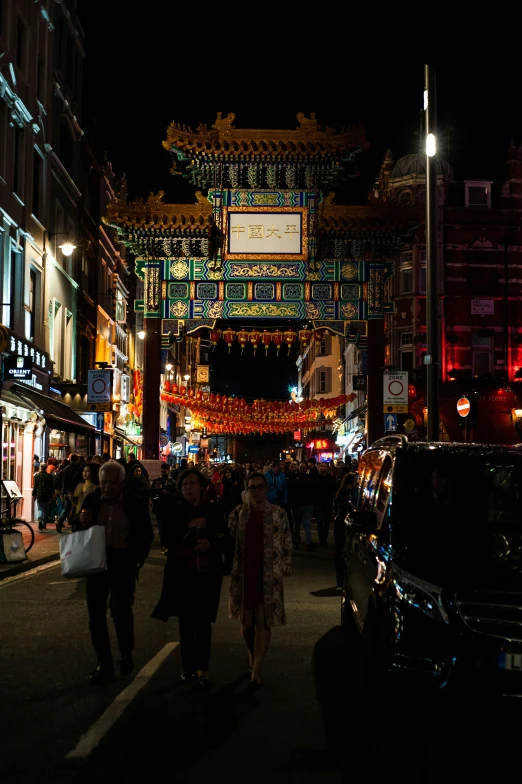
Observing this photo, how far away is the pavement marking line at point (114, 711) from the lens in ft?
19.3

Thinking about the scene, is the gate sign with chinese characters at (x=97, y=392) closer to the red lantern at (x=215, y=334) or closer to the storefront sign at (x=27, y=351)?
the storefront sign at (x=27, y=351)

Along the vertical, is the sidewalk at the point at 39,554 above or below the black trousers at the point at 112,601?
below

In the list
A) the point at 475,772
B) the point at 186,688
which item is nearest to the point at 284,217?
the point at 186,688

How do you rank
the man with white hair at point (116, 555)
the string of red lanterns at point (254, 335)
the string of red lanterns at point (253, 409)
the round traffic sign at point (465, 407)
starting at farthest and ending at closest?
the string of red lanterns at point (253, 409) → the string of red lanterns at point (254, 335) → the round traffic sign at point (465, 407) → the man with white hair at point (116, 555)

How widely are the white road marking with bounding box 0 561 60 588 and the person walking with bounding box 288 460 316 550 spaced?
5.64 meters

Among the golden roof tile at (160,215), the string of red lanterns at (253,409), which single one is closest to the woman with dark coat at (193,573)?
the golden roof tile at (160,215)

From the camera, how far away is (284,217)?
29.1m

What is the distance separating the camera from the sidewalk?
15861 mm

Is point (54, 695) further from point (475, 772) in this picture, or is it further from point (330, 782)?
point (475, 772)

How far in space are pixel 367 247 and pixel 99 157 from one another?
19.3 meters

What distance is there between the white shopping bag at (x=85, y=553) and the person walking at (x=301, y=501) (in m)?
13.2

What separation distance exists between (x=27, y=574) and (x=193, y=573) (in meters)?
9.04

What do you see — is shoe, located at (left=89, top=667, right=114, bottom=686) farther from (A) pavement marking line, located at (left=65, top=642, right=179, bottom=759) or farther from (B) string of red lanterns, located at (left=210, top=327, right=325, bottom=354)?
(B) string of red lanterns, located at (left=210, top=327, right=325, bottom=354)

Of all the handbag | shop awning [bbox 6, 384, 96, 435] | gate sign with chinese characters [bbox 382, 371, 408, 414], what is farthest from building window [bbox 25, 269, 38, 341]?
the handbag
